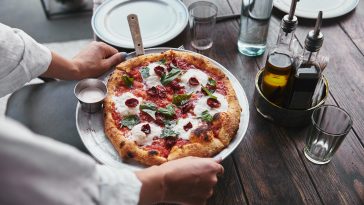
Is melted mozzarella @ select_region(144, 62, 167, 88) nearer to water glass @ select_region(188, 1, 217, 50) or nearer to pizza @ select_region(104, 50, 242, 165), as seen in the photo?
pizza @ select_region(104, 50, 242, 165)

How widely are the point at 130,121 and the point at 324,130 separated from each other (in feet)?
1.81

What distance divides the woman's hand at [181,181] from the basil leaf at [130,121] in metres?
0.24

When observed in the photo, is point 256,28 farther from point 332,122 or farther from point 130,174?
point 130,174

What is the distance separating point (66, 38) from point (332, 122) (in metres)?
2.24

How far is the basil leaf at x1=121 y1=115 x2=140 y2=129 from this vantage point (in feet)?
3.67

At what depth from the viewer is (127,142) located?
1038 millimetres

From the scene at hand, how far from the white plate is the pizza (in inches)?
18.0

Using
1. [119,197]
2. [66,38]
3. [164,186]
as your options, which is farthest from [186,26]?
[66,38]

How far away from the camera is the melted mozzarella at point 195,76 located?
122 centimetres

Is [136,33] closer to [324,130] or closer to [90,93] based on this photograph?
[90,93]

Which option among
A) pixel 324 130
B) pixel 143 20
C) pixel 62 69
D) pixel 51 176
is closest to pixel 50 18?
pixel 143 20

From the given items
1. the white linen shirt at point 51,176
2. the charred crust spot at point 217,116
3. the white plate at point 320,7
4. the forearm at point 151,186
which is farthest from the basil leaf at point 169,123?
the white plate at point 320,7

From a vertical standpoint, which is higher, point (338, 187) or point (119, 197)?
point (119, 197)

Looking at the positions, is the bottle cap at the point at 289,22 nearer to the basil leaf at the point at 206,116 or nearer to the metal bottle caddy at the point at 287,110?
the metal bottle caddy at the point at 287,110
